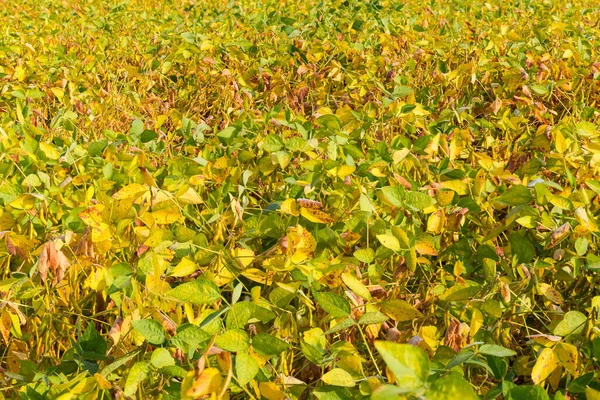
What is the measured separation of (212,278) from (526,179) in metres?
0.85

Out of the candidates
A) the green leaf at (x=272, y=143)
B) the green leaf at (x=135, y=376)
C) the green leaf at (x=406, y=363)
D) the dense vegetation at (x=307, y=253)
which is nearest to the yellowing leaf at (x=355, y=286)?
the dense vegetation at (x=307, y=253)

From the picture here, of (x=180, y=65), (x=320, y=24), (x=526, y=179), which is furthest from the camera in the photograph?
(x=320, y=24)

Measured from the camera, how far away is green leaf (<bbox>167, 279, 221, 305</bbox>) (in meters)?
1.05

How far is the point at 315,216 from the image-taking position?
134cm

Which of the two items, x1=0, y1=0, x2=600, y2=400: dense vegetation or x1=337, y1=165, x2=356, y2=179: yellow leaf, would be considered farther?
x1=337, y1=165, x2=356, y2=179: yellow leaf

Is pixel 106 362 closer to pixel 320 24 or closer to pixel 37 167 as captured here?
pixel 37 167

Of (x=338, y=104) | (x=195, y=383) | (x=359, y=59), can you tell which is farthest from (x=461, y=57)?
(x=195, y=383)

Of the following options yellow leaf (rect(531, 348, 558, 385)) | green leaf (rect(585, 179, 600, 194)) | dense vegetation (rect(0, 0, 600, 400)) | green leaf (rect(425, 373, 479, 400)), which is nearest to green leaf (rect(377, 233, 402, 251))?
dense vegetation (rect(0, 0, 600, 400))

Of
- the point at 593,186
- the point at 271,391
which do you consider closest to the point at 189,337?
the point at 271,391

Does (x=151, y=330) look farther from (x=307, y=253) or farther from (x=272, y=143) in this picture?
(x=272, y=143)

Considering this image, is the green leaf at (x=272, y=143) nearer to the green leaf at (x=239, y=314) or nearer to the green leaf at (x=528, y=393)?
the green leaf at (x=239, y=314)

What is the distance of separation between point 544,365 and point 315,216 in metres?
0.52

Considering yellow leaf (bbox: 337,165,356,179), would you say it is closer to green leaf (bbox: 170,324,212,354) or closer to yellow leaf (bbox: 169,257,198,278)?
yellow leaf (bbox: 169,257,198,278)

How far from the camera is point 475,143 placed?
2.24m
